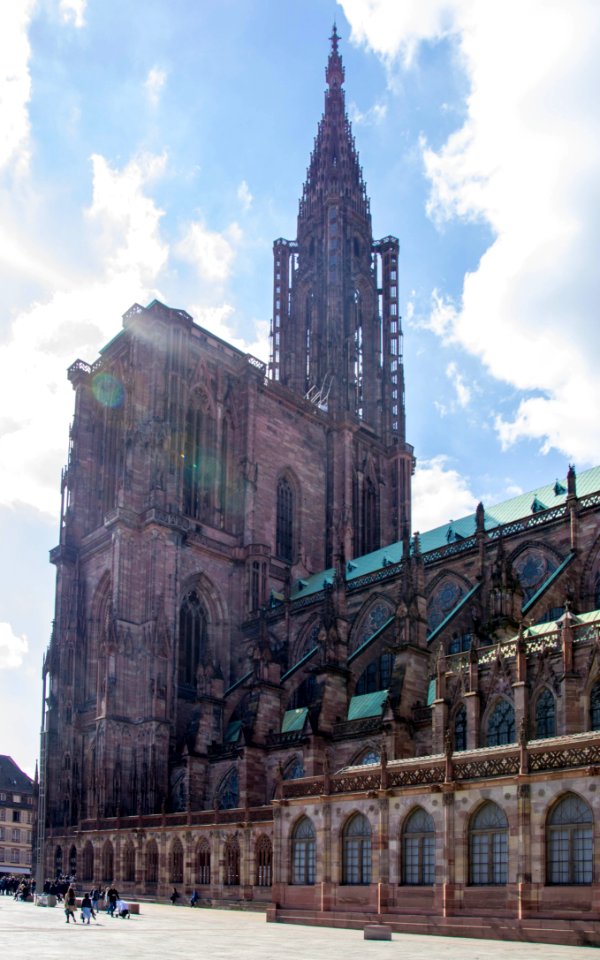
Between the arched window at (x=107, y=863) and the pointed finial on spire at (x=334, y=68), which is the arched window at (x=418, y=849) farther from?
the pointed finial on spire at (x=334, y=68)

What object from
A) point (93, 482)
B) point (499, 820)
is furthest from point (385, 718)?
point (93, 482)

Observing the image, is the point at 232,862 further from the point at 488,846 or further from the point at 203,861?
the point at 488,846

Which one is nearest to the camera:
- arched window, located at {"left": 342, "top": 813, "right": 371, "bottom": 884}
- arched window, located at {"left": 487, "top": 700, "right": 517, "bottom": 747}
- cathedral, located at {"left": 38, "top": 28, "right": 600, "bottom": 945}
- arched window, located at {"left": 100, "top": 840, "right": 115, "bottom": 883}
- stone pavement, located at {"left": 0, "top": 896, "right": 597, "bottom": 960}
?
stone pavement, located at {"left": 0, "top": 896, "right": 597, "bottom": 960}

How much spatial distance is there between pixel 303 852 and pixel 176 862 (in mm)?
15791

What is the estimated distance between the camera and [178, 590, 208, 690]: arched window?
59.4 metres

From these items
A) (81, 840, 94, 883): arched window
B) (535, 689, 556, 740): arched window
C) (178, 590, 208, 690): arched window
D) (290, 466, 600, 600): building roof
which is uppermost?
(290, 466, 600, 600): building roof

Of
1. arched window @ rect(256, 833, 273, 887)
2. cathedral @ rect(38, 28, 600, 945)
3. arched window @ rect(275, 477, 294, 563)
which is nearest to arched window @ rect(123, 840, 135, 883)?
cathedral @ rect(38, 28, 600, 945)

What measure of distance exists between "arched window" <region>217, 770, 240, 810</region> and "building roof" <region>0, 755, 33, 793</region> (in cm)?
5879

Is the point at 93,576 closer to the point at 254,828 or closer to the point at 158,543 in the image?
the point at 158,543

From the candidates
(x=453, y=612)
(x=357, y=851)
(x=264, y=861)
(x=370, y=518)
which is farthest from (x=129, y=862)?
(x=370, y=518)

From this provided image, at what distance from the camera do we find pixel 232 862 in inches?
1615

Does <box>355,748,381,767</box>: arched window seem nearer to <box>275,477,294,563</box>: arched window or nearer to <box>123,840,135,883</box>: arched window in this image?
<box>123,840,135,883</box>: arched window

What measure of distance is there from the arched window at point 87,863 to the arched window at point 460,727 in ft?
82.2

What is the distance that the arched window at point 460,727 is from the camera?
3738cm
